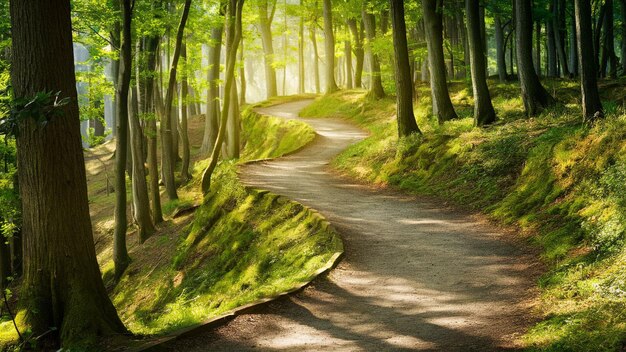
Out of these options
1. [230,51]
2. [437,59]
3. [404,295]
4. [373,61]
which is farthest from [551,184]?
[373,61]

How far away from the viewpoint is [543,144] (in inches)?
469

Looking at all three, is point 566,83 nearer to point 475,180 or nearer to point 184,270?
point 475,180

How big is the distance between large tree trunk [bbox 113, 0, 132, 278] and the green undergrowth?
24.7 inches

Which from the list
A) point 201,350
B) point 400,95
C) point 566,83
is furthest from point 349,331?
point 566,83

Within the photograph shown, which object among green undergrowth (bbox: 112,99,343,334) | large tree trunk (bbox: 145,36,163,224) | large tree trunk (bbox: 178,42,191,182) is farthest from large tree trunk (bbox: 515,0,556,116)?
large tree trunk (bbox: 178,42,191,182)

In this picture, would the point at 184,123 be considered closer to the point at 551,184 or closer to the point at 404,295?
the point at 551,184

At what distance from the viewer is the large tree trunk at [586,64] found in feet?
38.2

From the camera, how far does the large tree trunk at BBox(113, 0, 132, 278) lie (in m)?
13.7

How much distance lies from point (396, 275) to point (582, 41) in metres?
6.24

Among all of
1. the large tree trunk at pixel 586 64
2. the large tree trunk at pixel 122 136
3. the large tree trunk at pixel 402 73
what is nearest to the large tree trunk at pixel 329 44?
the large tree trunk at pixel 402 73

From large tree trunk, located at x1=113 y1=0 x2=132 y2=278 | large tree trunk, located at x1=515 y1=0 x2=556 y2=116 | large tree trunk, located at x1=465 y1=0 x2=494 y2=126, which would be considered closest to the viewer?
large tree trunk, located at x1=113 y1=0 x2=132 y2=278

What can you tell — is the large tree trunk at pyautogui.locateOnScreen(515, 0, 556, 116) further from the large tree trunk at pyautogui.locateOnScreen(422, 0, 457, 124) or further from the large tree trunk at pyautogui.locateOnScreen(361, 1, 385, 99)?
the large tree trunk at pyautogui.locateOnScreen(361, 1, 385, 99)

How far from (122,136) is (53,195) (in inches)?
323

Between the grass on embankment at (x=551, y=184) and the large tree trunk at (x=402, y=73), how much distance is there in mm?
606
